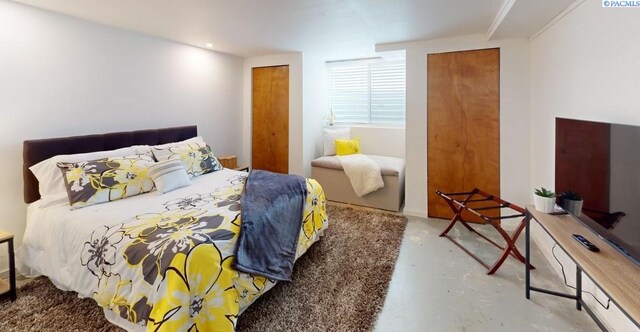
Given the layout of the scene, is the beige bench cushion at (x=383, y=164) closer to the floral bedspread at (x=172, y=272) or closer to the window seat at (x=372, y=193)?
the window seat at (x=372, y=193)

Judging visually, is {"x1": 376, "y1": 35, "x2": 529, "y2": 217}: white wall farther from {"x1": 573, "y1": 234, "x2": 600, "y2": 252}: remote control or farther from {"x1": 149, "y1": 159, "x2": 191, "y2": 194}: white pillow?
{"x1": 149, "y1": 159, "x2": 191, "y2": 194}: white pillow

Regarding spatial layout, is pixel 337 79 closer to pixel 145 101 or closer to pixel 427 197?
pixel 427 197

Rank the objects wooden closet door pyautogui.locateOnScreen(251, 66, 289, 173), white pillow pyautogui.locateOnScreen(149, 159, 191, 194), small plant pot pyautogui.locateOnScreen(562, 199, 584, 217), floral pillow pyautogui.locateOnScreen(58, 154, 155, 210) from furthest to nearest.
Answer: wooden closet door pyautogui.locateOnScreen(251, 66, 289, 173) → white pillow pyautogui.locateOnScreen(149, 159, 191, 194) → floral pillow pyautogui.locateOnScreen(58, 154, 155, 210) → small plant pot pyautogui.locateOnScreen(562, 199, 584, 217)

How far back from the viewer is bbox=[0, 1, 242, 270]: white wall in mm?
2416

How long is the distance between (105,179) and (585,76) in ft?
12.1

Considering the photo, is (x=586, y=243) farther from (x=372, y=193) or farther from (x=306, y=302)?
(x=372, y=193)

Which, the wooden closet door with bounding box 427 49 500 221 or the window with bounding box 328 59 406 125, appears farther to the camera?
the window with bounding box 328 59 406 125

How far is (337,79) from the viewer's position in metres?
5.35

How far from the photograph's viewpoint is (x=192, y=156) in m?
3.22

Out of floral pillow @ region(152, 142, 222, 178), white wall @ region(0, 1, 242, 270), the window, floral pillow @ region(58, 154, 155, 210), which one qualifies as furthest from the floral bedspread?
the window

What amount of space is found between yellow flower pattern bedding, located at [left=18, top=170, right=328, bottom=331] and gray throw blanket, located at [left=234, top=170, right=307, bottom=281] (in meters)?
0.07

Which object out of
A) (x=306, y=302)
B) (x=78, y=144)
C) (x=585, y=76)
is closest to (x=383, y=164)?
(x=585, y=76)

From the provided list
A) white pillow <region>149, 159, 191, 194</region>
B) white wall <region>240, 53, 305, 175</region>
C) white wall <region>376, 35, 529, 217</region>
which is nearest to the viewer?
white pillow <region>149, 159, 191, 194</region>

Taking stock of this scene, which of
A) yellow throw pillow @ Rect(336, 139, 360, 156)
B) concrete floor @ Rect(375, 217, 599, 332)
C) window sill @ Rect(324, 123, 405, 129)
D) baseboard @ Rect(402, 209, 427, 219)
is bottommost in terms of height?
concrete floor @ Rect(375, 217, 599, 332)
